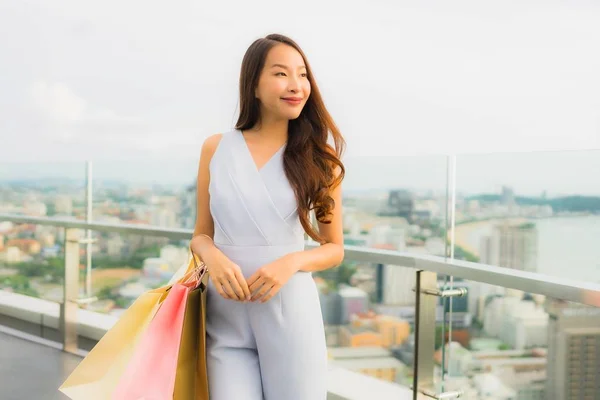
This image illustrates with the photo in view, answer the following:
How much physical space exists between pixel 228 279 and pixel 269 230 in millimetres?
160

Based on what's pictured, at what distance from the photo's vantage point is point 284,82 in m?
1.44

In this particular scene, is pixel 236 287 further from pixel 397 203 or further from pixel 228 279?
pixel 397 203

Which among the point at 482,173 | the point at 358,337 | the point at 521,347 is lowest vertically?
the point at 358,337

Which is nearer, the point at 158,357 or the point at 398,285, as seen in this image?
the point at 158,357

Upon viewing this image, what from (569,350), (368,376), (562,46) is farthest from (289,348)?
(562,46)

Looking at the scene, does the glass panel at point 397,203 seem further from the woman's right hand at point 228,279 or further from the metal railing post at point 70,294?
the metal railing post at point 70,294

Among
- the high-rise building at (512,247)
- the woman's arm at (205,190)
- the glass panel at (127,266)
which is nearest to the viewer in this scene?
the woman's arm at (205,190)

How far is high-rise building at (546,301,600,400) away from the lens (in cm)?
194

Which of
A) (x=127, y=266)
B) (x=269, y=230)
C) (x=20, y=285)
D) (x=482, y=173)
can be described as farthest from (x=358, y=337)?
(x=20, y=285)

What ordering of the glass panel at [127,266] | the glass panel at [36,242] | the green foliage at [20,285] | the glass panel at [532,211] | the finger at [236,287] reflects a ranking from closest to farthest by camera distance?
the finger at [236,287] < the glass panel at [532,211] < the glass panel at [127,266] < the glass panel at [36,242] < the green foliage at [20,285]

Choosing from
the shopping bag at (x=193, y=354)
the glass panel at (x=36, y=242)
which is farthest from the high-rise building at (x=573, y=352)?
the glass panel at (x=36, y=242)

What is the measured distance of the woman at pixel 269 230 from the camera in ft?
4.48

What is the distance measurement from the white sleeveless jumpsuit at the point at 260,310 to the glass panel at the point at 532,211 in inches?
40.9

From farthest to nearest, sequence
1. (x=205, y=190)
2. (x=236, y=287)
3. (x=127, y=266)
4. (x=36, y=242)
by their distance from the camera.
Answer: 1. (x=36, y=242)
2. (x=127, y=266)
3. (x=205, y=190)
4. (x=236, y=287)
